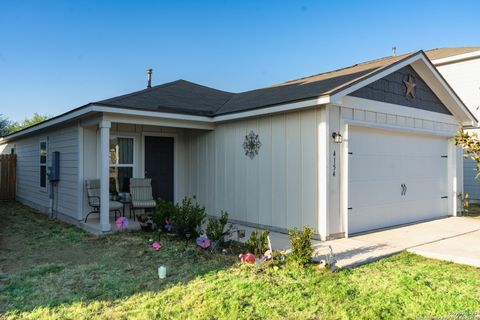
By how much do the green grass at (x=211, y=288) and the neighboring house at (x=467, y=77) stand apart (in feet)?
30.8

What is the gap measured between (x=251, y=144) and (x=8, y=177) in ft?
34.9

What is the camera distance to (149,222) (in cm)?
683

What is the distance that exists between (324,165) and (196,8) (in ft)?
26.9

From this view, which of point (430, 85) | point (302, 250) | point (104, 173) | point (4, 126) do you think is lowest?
point (302, 250)

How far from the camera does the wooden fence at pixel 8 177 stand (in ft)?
43.0

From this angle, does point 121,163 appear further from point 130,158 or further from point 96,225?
point 96,225

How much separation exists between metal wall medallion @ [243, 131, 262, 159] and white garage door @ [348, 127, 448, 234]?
6.11 ft

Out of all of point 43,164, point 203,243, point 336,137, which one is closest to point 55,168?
point 43,164

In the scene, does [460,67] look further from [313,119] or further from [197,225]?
[197,225]

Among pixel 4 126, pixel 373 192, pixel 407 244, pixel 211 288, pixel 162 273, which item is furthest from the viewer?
pixel 4 126

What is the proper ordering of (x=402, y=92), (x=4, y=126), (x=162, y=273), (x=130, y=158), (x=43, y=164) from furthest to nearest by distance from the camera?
(x=4, y=126) < (x=43, y=164) < (x=130, y=158) < (x=402, y=92) < (x=162, y=273)

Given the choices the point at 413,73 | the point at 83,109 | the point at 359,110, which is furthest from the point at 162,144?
the point at 413,73

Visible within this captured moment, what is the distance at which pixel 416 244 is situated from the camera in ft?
18.6

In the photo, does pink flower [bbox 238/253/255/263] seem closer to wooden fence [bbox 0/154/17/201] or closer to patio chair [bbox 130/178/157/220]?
patio chair [bbox 130/178/157/220]
